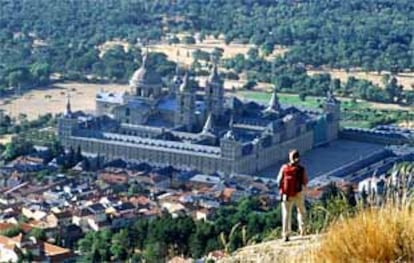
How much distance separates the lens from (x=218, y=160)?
18.9 metres

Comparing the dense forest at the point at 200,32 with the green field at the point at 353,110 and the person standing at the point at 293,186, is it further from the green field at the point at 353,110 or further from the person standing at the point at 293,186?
the person standing at the point at 293,186

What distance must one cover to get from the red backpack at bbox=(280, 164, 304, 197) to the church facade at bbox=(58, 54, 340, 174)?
14.8 m

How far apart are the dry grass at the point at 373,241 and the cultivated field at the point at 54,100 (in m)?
20.9

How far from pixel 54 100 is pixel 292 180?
2230cm

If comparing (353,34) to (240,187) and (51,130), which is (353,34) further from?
(240,187)

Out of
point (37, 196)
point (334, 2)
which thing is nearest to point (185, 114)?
point (37, 196)

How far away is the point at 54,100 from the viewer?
25766 mm

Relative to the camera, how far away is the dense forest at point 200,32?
29656 millimetres

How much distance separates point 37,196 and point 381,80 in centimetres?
1483

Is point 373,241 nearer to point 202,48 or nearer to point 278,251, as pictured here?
point 278,251

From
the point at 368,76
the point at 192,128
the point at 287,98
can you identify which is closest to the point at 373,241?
the point at 192,128

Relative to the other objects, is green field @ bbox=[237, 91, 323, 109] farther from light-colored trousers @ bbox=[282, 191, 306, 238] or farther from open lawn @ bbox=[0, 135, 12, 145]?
light-colored trousers @ bbox=[282, 191, 306, 238]

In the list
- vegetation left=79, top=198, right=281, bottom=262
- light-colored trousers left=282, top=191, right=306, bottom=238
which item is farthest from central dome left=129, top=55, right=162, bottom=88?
light-colored trousers left=282, top=191, right=306, bottom=238

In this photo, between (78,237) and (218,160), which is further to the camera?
(218,160)
